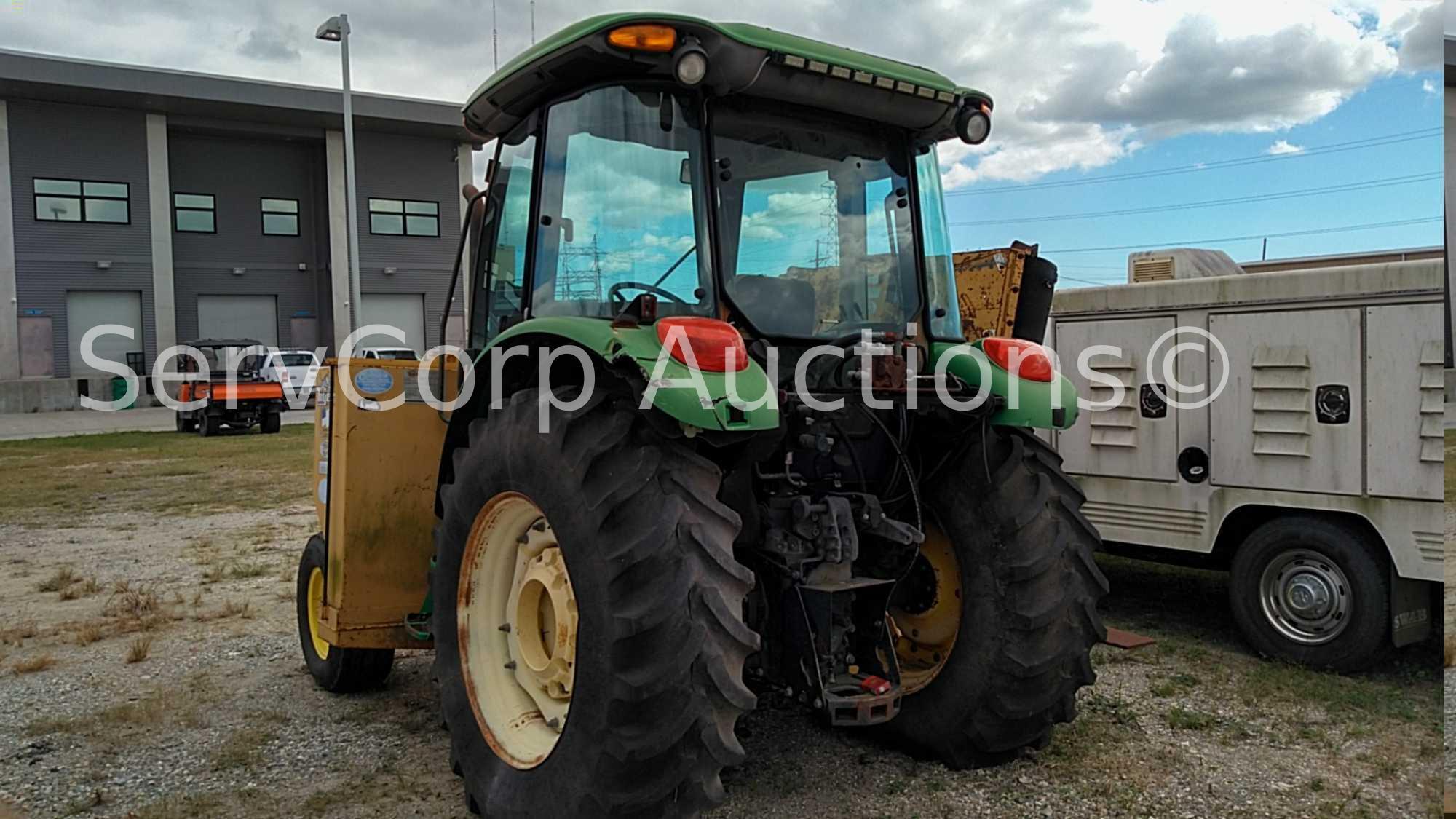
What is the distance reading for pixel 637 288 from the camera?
147 inches

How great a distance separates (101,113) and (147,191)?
2358 mm

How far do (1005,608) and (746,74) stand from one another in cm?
212

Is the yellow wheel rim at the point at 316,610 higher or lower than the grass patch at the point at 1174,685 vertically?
higher

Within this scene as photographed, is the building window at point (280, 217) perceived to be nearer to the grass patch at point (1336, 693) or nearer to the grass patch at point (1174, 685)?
the grass patch at point (1174, 685)

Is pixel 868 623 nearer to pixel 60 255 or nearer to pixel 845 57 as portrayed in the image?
pixel 845 57

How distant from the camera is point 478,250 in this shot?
4.71 metres

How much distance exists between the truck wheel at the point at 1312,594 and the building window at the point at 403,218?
31.1 metres

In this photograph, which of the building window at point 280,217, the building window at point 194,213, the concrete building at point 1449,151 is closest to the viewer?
the concrete building at point 1449,151

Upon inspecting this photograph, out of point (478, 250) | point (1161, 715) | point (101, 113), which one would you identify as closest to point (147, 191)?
point (101, 113)

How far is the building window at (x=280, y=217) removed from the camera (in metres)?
32.9

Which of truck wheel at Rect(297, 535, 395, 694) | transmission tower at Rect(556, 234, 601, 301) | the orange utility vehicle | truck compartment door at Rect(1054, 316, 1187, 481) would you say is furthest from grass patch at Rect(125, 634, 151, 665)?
the orange utility vehicle

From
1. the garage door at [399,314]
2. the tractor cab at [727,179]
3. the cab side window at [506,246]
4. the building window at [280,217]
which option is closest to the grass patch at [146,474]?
the cab side window at [506,246]

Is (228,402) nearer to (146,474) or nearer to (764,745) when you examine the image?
(146,474)

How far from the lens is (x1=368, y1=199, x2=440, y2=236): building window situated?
109ft
